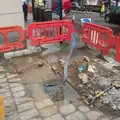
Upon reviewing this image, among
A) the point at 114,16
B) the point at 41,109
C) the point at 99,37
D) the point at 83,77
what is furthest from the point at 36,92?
the point at 114,16

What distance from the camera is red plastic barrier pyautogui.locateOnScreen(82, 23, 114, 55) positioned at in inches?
256

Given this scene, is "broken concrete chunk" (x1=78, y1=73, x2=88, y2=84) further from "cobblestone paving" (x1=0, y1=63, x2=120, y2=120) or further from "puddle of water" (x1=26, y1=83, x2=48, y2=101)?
"puddle of water" (x1=26, y1=83, x2=48, y2=101)

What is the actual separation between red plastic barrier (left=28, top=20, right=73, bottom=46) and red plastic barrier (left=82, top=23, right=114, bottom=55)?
0.83 m

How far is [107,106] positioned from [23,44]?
183 inches

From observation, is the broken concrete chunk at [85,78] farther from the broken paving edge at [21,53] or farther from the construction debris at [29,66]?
the broken paving edge at [21,53]

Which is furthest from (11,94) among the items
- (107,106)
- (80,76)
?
(107,106)

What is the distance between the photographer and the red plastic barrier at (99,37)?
6500 millimetres

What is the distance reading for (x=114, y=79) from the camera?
209 inches

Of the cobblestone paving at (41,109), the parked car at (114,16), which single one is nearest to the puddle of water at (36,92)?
the cobblestone paving at (41,109)

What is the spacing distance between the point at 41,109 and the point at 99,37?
13.6ft

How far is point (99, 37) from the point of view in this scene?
23.5 feet

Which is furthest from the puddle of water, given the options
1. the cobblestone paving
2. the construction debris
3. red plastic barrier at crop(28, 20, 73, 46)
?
red plastic barrier at crop(28, 20, 73, 46)

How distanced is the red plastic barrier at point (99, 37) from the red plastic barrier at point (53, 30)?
828mm

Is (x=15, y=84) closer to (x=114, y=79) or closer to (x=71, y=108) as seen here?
(x=71, y=108)
